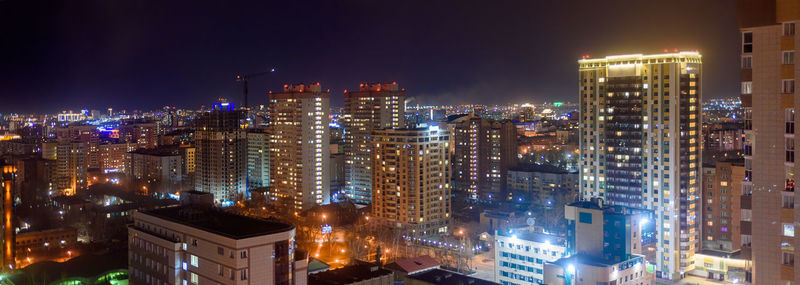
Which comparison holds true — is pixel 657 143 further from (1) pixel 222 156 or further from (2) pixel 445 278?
(1) pixel 222 156

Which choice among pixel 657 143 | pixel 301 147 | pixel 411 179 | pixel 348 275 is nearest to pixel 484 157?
pixel 301 147

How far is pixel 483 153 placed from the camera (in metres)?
16.9

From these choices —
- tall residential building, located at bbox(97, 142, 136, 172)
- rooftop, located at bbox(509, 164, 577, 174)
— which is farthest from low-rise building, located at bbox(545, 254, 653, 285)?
tall residential building, located at bbox(97, 142, 136, 172)

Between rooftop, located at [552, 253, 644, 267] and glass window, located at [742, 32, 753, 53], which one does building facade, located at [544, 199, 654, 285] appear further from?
glass window, located at [742, 32, 753, 53]

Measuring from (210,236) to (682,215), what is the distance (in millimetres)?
7663

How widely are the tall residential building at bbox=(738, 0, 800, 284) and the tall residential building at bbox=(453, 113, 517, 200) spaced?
42.6 feet

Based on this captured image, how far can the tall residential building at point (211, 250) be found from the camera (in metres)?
5.13

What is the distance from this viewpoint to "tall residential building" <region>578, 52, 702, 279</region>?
1007cm

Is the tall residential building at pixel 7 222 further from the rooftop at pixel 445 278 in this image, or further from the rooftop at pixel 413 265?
the rooftop at pixel 445 278

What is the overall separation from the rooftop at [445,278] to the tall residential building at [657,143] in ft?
13.5

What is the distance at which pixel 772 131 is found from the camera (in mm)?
3270

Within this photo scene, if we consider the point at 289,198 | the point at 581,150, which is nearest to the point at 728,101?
the point at 581,150

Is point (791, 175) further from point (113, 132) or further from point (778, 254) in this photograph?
point (113, 132)

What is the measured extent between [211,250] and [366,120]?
1123 centimetres
